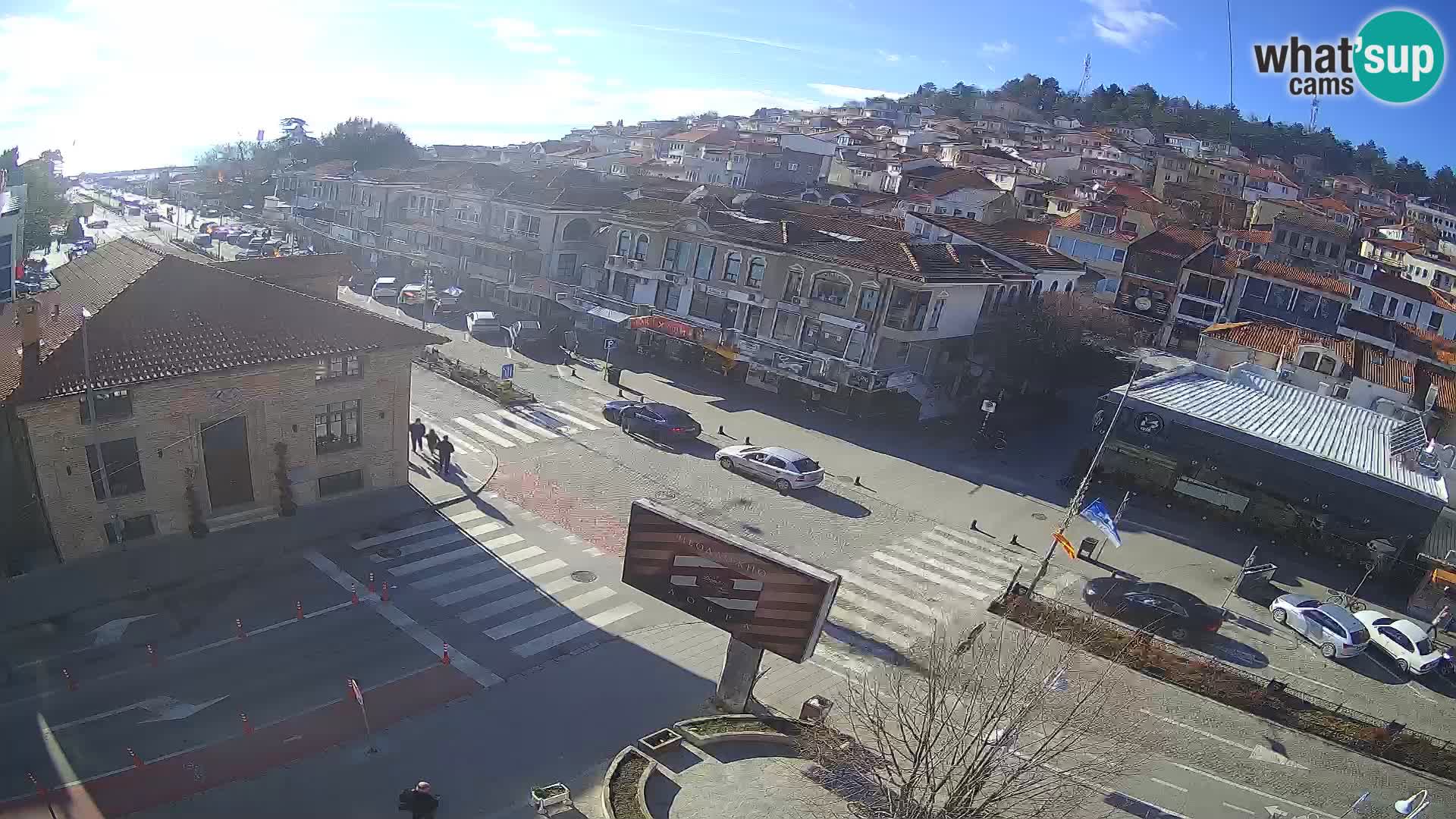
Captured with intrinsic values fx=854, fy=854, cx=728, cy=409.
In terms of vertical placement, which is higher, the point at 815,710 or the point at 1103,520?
the point at 1103,520

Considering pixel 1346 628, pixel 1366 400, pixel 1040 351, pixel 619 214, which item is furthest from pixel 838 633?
pixel 1366 400

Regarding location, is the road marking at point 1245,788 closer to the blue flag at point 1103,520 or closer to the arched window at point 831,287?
the blue flag at point 1103,520

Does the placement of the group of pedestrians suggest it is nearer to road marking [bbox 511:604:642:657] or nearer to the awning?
road marking [bbox 511:604:642:657]

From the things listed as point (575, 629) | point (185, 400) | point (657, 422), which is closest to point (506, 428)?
point (657, 422)

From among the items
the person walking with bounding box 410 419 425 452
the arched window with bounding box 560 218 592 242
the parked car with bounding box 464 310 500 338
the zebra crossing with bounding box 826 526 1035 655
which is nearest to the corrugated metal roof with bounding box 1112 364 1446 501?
the zebra crossing with bounding box 826 526 1035 655

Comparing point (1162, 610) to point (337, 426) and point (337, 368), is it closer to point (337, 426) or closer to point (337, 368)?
point (337, 426)

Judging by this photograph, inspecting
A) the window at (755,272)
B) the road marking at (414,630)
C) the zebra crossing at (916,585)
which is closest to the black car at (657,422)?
the zebra crossing at (916,585)
